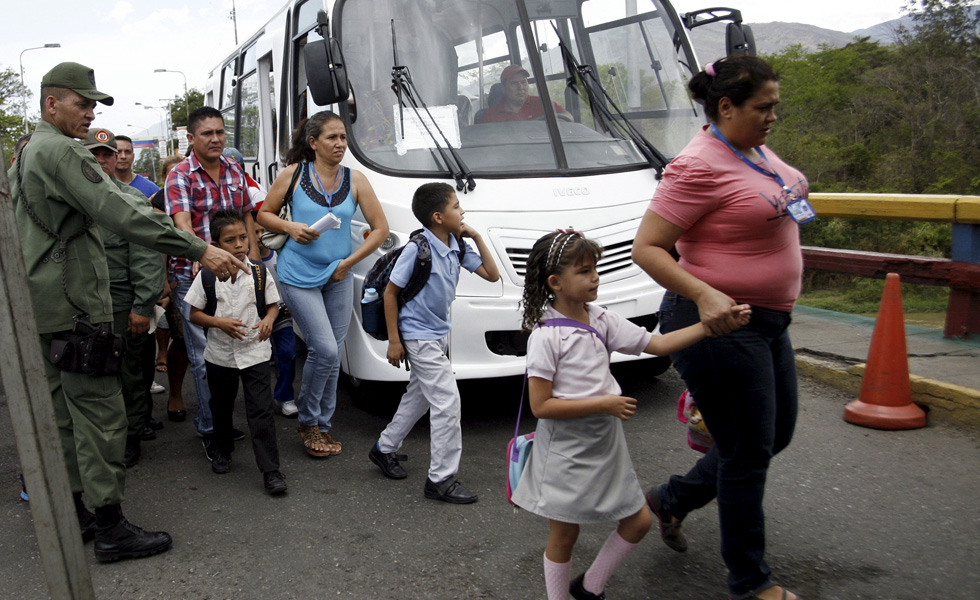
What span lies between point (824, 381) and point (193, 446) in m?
3.98

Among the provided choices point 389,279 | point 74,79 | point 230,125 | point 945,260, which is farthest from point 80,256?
point 230,125

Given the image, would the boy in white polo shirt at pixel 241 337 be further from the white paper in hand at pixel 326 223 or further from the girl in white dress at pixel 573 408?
the girl in white dress at pixel 573 408

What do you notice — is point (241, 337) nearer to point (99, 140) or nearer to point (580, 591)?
point (99, 140)

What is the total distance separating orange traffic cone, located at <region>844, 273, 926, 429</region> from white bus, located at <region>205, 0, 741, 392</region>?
1.24 m

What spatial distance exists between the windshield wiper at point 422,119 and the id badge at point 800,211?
2.56 m

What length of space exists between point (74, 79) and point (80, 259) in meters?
0.70

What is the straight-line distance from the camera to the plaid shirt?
5.09 m

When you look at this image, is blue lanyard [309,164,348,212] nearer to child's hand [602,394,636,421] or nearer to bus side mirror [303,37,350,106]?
bus side mirror [303,37,350,106]

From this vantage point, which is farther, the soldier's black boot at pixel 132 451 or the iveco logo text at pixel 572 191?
the iveco logo text at pixel 572 191

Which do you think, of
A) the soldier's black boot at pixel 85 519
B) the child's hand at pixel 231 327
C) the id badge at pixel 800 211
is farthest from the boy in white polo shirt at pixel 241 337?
the id badge at pixel 800 211

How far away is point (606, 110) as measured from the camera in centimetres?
572

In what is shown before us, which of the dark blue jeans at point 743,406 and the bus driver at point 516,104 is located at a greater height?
the bus driver at point 516,104

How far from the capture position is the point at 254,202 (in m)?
5.58

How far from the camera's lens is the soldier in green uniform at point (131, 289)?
4477mm
